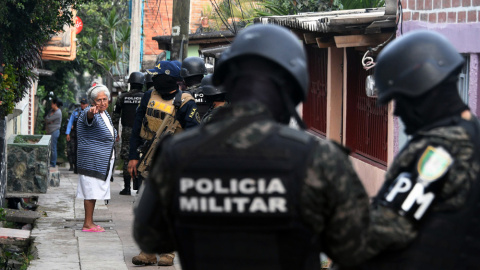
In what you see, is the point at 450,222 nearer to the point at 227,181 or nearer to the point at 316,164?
the point at 316,164

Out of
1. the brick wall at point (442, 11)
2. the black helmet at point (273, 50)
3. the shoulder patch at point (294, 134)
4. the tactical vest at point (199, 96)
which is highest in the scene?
the brick wall at point (442, 11)

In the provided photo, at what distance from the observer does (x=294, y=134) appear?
2488mm

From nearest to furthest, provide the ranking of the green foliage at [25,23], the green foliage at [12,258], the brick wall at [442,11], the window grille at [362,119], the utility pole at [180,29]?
the brick wall at [442,11], the green foliage at [12,258], the green foliage at [25,23], the window grille at [362,119], the utility pole at [180,29]

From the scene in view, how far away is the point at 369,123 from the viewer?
10.8 metres

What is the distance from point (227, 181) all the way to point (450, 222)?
2.62 ft

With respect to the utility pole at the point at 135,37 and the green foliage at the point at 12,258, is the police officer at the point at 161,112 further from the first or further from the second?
the utility pole at the point at 135,37

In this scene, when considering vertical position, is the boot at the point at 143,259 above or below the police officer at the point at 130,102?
below

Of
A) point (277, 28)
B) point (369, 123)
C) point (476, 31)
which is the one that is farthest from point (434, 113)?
point (369, 123)

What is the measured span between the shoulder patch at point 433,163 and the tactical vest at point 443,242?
0.11 metres

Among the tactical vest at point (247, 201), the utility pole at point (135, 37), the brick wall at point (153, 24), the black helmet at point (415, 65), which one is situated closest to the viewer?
the tactical vest at point (247, 201)

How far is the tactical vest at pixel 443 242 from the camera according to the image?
278 cm

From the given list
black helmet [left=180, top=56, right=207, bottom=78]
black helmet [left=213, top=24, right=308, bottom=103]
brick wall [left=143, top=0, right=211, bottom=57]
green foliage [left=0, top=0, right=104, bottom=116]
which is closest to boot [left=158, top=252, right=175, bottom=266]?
black helmet [left=180, top=56, right=207, bottom=78]

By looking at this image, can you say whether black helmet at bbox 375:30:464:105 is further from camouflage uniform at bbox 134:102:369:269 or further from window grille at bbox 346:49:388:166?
window grille at bbox 346:49:388:166

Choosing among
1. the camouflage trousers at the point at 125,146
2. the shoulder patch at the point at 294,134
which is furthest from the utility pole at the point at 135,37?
the shoulder patch at the point at 294,134
